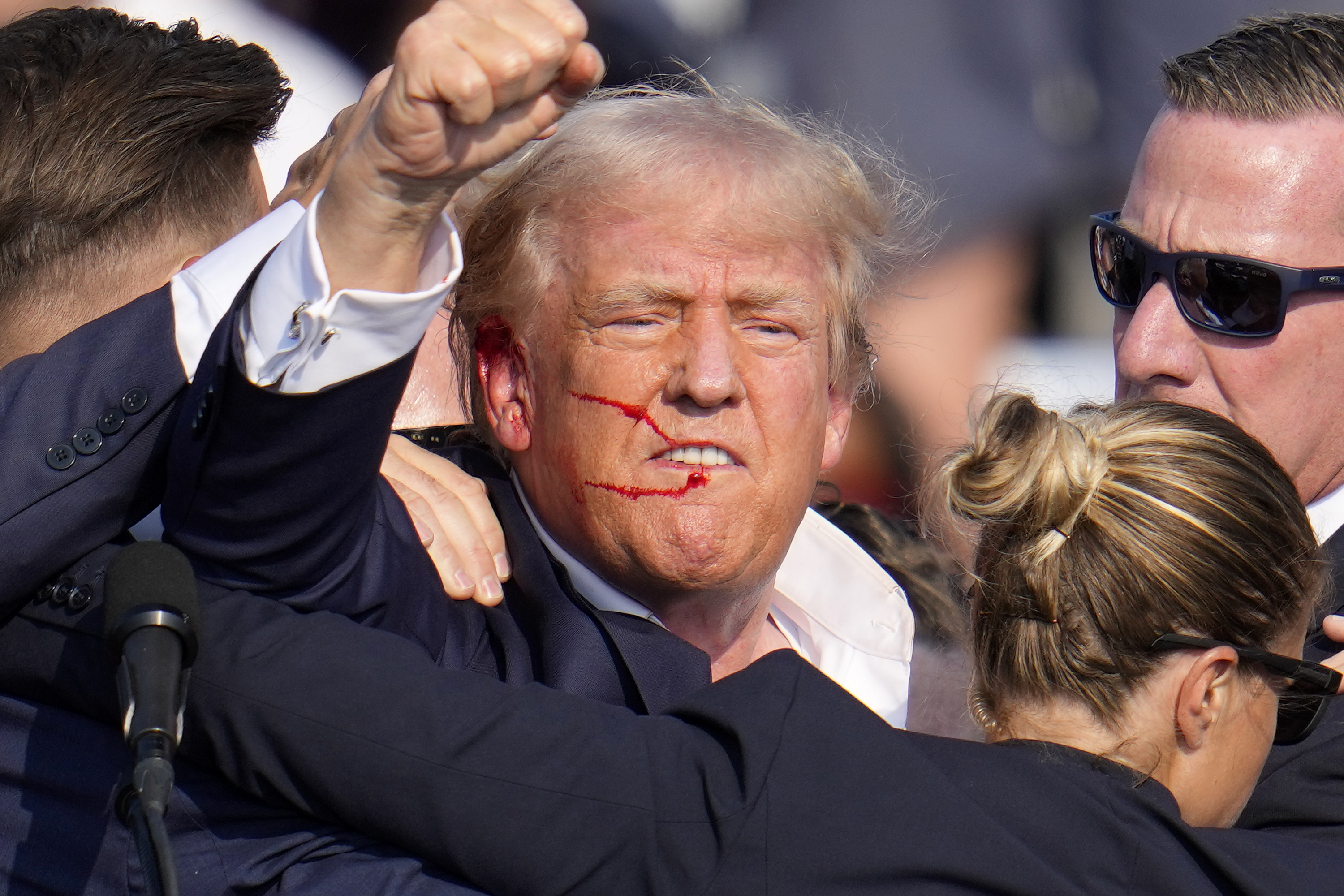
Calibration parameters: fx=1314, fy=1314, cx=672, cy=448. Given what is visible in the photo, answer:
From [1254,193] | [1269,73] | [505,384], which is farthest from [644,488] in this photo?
[1269,73]

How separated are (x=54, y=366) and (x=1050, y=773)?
122cm

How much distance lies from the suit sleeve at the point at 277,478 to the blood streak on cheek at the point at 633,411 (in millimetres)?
464

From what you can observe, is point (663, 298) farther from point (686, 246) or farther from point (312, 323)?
point (312, 323)

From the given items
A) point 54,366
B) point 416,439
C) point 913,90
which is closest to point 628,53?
point 913,90

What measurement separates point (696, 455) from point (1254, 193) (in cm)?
133

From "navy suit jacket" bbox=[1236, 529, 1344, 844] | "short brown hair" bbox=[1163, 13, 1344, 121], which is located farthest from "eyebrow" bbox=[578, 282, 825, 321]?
"short brown hair" bbox=[1163, 13, 1344, 121]

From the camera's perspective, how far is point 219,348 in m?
1.37

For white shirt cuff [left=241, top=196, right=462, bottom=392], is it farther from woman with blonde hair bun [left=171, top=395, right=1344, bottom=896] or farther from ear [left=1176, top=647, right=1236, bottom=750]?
ear [left=1176, top=647, right=1236, bottom=750]

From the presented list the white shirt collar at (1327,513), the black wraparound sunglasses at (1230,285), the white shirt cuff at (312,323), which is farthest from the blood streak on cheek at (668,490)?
the white shirt collar at (1327,513)

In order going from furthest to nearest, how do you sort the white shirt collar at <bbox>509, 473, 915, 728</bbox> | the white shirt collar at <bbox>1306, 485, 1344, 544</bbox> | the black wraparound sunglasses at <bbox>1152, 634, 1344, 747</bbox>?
the white shirt collar at <bbox>1306, 485, 1344, 544</bbox>
the white shirt collar at <bbox>509, 473, 915, 728</bbox>
the black wraparound sunglasses at <bbox>1152, 634, 1344, 747</bbox>

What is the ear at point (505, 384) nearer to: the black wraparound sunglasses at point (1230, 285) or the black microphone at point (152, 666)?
the black microphone at point (152, 666)

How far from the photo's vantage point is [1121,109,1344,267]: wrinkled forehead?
2.48 metres

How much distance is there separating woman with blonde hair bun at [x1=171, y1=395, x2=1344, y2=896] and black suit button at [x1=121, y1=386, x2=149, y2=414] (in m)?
0.23

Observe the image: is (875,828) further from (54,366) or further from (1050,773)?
(54,366)
